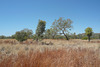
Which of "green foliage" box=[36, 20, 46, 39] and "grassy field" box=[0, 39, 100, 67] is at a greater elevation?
"green foliage" box=[36, 20, 46, 39]

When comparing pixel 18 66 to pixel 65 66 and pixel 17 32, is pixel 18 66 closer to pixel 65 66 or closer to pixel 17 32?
pixel 65 66

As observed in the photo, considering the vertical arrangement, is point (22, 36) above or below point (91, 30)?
below

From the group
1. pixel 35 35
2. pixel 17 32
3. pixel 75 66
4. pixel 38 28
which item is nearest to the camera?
pixel 75 66

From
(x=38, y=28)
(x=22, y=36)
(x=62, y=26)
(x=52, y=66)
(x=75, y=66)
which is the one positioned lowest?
(x=75, y=66)

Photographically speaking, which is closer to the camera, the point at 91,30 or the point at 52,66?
the point at 52,66

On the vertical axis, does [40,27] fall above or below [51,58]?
above

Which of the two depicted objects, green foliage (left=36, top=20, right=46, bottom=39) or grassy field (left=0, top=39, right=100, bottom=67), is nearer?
grassy field (left=0, top=39, right=100, bottom=67)

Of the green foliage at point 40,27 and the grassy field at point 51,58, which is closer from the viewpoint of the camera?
the grassy field at point 51,58

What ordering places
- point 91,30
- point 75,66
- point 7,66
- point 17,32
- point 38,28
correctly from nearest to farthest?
point 7,66 < point 75,66 < point 17,32 < point 38,28 < point 91,30

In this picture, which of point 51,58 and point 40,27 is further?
point 40,27

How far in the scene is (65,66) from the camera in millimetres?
2230

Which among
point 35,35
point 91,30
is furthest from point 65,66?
point 91,30

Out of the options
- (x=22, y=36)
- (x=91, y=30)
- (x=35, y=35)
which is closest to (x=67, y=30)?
(x=91, y=30)

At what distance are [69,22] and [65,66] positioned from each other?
76.5 ft
